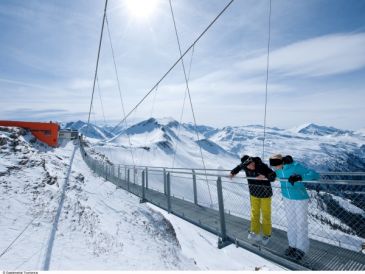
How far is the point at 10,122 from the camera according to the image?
39.3m

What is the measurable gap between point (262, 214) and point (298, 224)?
73 centimetres

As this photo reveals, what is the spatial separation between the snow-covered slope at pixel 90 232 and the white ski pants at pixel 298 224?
1.11 metres

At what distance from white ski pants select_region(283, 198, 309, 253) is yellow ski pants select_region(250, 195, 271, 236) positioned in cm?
43

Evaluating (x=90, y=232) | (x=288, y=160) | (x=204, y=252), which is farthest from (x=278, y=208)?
(x=204, y=252)

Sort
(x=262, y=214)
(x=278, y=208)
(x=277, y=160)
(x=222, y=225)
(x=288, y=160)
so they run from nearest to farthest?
(x=288, y=160)
(x=277, y=160)
(x=262, y=214)
(x=222, y=225)
(x=278, y=208)

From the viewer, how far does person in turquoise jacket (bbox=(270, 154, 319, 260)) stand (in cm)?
457

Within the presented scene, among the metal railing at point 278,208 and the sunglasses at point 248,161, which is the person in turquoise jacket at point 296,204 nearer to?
the metal railing at point 278,208

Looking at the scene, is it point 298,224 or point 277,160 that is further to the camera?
point 277,160

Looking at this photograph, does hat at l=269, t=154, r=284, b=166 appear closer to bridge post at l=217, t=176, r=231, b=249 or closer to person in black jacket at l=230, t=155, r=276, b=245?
person in black jacket at l=230, t=155, r=276, b=245

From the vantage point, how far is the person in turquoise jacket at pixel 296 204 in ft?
15.0

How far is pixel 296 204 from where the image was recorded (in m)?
4.72

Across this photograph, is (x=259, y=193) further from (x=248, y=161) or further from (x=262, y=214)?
(x=248, y=161)

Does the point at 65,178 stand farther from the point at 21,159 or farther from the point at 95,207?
the point at 95,207

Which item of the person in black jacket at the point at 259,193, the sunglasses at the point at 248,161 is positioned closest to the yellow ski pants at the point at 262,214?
the person in black jacket at the point at 259,193
